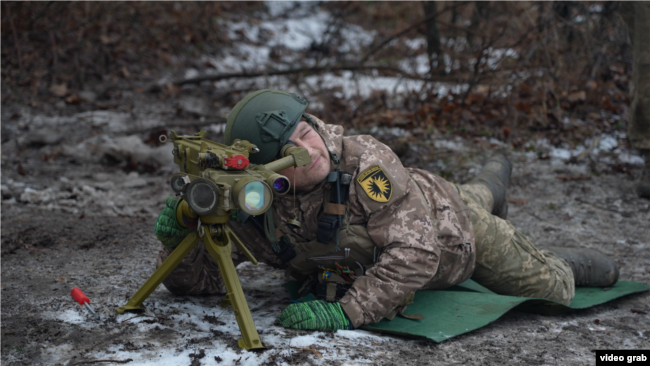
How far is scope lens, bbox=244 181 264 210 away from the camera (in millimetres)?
1995

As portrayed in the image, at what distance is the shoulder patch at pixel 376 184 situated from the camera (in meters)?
2.61

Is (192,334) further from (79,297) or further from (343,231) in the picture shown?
(343,231)

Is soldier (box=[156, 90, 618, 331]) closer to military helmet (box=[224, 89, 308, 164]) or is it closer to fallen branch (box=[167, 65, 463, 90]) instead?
military helmet (box=[224, 89, 308, 164])

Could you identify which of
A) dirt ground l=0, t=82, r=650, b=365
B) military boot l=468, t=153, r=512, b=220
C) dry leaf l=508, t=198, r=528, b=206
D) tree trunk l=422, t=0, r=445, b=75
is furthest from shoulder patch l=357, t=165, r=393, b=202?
tree trunk l=422, t=0, r=445, b=75

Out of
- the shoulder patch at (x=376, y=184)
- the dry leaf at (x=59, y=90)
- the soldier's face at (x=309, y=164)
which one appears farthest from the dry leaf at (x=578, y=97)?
the dry leaf at (x=59, y=90)

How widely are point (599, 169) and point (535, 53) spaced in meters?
1.76

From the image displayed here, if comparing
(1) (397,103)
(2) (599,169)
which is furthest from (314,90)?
(2) (599,169)

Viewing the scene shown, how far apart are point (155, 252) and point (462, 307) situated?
2000 millimetres

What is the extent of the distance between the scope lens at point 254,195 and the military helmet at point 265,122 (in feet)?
1.82

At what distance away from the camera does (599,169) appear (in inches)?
216

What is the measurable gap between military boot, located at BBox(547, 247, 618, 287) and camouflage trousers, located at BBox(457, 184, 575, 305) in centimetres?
28

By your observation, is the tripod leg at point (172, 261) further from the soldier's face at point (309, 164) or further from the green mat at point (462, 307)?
the green mat at point (462, 307)

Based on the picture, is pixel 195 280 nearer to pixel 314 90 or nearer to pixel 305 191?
pixel 305 191

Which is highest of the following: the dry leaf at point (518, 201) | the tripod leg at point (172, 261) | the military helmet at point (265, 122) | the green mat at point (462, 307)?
the military helmet at point (265, 122)
